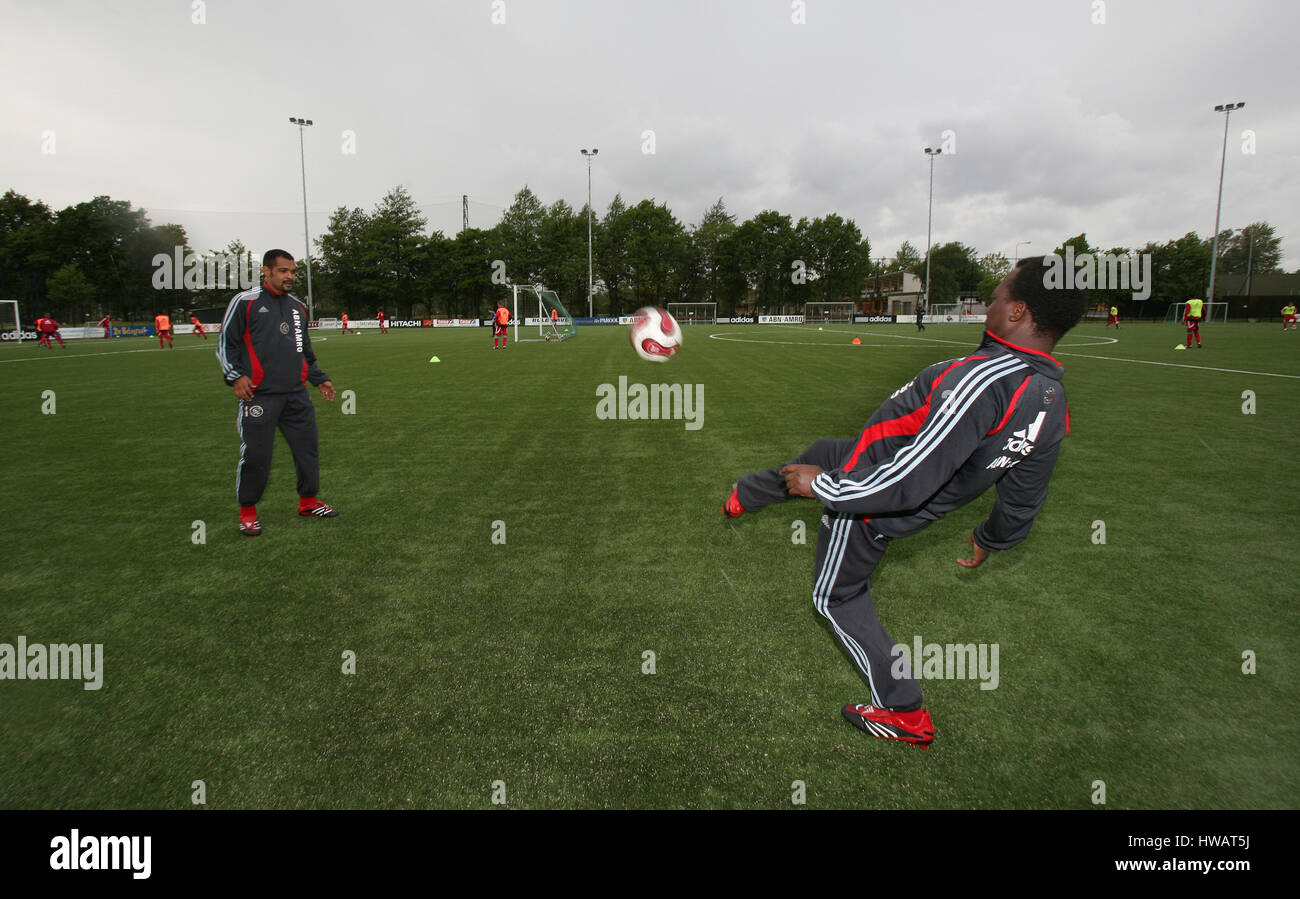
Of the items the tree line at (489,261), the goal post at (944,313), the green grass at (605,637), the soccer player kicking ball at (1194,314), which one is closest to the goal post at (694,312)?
the tree line at (489,261)

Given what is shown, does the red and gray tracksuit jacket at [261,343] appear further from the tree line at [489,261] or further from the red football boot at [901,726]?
the tree line at [489,261]

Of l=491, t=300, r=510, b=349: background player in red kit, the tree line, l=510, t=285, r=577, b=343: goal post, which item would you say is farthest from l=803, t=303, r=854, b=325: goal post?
l=491, t=300, r=510, b=349: background player in red kit

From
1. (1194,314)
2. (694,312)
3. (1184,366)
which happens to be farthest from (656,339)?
(694,312)

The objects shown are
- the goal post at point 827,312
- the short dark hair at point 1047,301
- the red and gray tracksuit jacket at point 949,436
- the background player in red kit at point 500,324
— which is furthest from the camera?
the goal post at point 827,312

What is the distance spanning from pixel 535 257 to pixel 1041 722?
85073 millimetres

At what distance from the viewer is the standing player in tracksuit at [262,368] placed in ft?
17.9

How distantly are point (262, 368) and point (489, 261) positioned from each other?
80.1 metres

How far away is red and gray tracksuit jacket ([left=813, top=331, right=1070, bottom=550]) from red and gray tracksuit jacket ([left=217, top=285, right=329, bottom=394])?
16.2 ft

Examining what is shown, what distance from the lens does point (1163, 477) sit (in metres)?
7.02

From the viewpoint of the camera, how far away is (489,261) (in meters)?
79.8

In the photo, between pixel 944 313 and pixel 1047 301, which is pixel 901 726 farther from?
pixel 944 313

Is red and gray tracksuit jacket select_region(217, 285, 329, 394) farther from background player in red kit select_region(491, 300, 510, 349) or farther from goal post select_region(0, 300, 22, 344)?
goal post select_region(0, 300, 22, 344)
